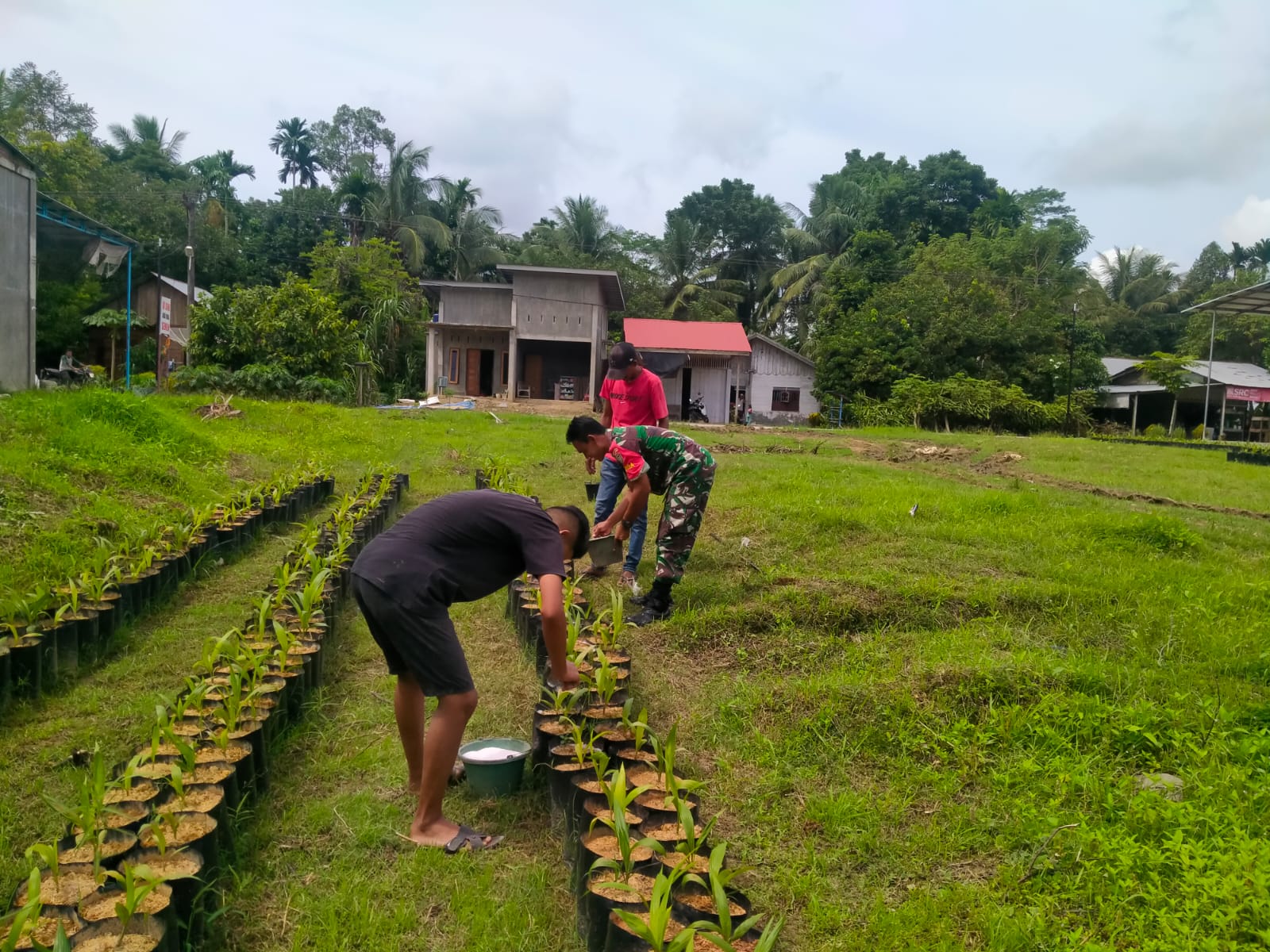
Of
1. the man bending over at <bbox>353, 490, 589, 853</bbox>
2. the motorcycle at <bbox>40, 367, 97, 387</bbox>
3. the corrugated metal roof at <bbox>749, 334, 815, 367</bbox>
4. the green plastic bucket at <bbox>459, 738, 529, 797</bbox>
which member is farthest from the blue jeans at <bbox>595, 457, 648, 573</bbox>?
the corrugated metal roof at <bbox>749, 334, 815, 367</bbox>

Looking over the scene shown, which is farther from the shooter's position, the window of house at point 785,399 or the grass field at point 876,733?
the window of house at point 785,399

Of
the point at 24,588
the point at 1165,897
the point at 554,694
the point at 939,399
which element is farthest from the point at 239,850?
the point at 939,399

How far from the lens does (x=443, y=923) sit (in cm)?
276

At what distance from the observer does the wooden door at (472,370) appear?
2958 cm

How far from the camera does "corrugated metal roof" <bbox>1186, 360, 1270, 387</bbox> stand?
91.9 ft

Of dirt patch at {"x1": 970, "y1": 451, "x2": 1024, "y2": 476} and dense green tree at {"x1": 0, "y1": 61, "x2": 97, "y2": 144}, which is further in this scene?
dense green tree at {"x1": 0, "y1": 61, "x2": 97, "y2": 144}

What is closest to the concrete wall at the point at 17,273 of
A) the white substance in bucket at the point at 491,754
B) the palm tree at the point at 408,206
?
the white substance in bucket at the point at 491,754

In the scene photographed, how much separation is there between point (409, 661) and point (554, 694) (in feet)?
2.77

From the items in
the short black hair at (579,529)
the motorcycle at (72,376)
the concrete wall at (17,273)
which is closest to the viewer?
the short black hair at (579,529)

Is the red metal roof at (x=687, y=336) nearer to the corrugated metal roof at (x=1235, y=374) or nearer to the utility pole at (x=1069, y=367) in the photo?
the utility pole at (x=1069, y=367)

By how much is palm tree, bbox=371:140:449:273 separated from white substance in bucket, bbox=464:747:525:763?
3400 cm

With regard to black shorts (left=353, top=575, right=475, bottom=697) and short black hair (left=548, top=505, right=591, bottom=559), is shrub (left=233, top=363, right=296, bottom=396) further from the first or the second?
black shorts (left=353, top=575, right=475, bottom=697)

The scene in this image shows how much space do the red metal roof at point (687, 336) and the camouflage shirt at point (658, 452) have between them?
2269 cm

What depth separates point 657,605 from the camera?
5.55 metres
